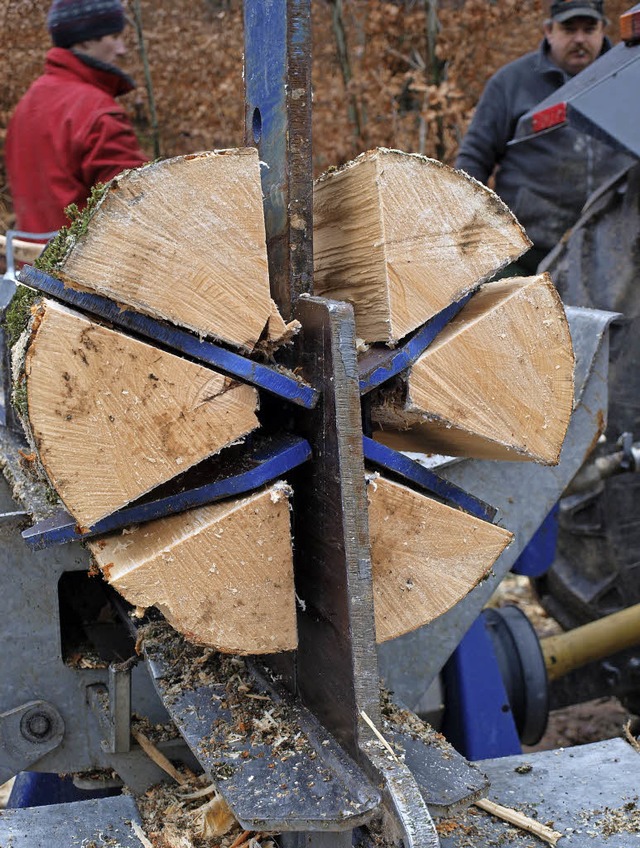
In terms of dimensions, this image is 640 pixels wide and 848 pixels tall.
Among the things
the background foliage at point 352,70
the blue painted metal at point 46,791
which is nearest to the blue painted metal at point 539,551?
the blue painted metal at point 46,791

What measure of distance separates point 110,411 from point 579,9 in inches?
A: 163

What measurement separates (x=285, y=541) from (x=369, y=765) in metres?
0.38

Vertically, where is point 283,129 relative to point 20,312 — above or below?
above

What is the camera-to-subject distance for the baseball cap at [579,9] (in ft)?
15.6

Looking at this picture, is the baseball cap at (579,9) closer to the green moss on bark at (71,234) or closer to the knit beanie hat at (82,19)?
the knit beanie hat at (82,19)

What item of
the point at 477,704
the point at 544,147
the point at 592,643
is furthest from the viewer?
the point at 544,147

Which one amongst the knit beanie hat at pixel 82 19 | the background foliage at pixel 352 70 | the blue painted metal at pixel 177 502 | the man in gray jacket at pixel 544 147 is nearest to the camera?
the blue painted metal at pixel 177 502

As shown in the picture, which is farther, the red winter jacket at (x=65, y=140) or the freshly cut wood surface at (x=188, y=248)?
the red winter jacket at (x=65, y=140)

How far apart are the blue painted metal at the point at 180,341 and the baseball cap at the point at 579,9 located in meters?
3.95

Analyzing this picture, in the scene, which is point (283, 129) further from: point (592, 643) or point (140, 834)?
point (592, 643)

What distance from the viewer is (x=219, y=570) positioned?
1.58m

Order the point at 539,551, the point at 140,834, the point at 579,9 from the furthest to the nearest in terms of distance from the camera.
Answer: the point at 579,9 → the point at 539,551 → the point at 140,834

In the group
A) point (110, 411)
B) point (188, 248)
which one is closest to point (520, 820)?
point (110, 411)

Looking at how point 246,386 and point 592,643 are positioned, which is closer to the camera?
point 246,386
